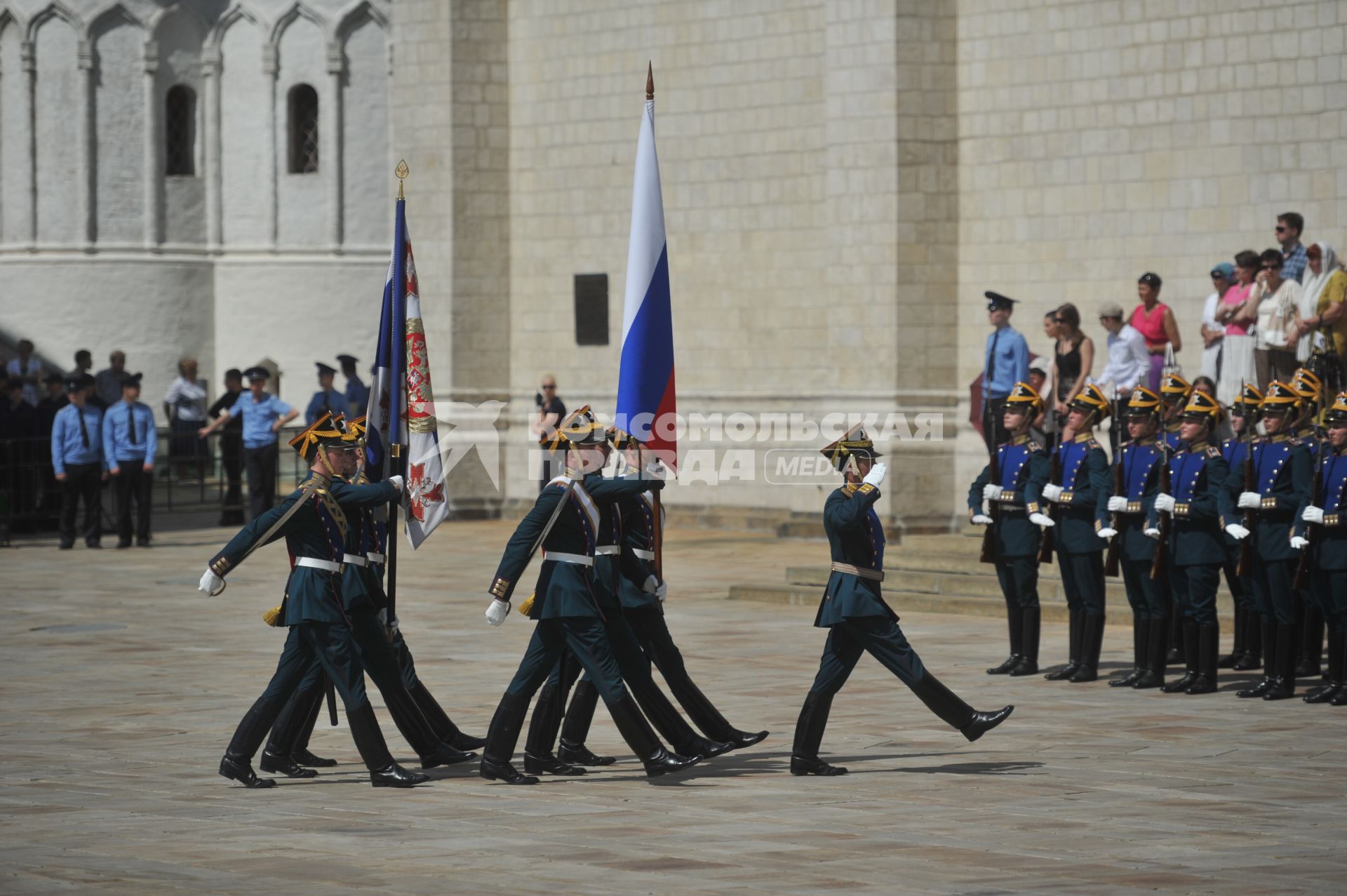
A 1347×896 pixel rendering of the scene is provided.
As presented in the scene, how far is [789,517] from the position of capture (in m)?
23.1

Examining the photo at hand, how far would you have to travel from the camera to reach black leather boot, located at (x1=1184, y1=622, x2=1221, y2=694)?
13.3 m

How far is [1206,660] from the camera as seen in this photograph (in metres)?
13.3

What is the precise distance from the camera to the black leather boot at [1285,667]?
42.9 feet

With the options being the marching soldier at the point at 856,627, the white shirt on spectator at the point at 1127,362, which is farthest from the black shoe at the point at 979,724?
the white shirt on spectator at the point at 1127,362

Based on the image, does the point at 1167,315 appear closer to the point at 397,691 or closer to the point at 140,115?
the point at 397,691

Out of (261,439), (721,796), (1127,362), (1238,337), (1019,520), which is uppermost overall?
(1238,337)

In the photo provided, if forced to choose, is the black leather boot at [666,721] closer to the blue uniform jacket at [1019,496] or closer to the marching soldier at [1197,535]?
the marching soldier at [1197,535]

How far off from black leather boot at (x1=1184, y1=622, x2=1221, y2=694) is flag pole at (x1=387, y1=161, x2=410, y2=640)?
503 centimetres

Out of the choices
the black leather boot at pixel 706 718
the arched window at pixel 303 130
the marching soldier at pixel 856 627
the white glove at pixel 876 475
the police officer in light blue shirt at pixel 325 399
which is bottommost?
the black leather boot at pixel 706 718

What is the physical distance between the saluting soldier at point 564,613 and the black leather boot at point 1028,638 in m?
3.91

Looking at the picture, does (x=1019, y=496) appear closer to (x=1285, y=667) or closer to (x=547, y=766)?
(x=1285, y=667)

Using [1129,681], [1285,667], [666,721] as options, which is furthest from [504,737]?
[1285,667]

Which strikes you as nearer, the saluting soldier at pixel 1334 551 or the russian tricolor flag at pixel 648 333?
the russian tricolor flag at pixel 648 333

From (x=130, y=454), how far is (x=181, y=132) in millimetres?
17046
